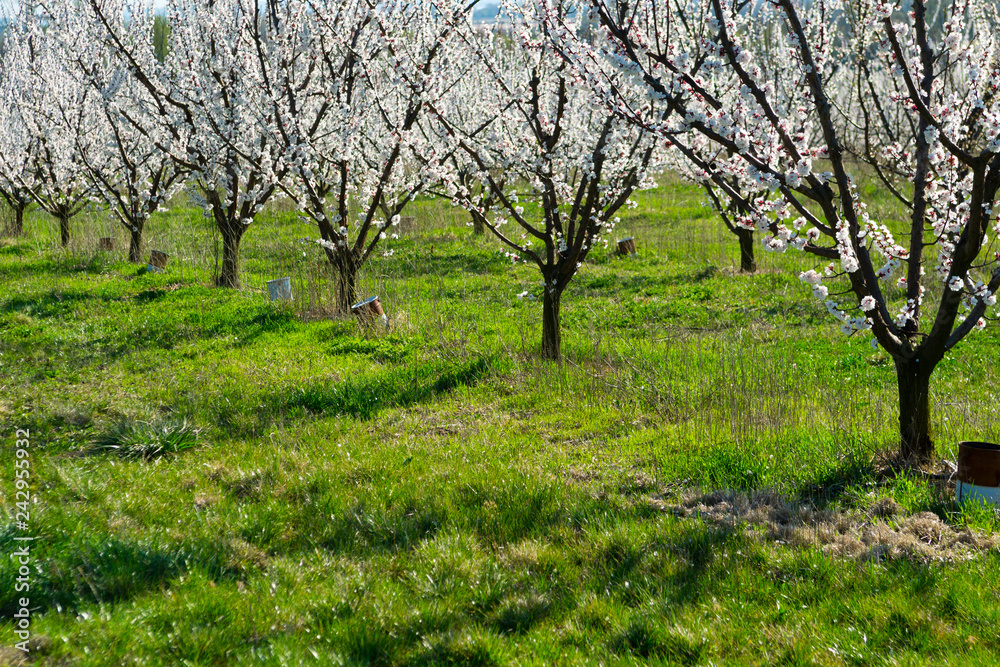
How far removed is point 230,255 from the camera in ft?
35.5

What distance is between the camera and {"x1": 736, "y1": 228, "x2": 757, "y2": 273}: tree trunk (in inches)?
456

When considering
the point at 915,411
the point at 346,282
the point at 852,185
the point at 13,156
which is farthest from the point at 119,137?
the point at 915,411

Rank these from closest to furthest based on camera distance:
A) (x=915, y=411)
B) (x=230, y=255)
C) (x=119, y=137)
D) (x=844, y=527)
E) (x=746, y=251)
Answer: (x=844, y=527) < (x=915, y=411) < (x=230, y=255) < (x=119, y=137) < (x=746, y=251)

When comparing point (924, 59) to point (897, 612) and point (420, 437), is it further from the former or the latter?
point (420, 437)

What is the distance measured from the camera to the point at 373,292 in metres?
9.68

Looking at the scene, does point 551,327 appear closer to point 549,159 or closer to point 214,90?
point 549,159

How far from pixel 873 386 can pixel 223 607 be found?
5.78 m

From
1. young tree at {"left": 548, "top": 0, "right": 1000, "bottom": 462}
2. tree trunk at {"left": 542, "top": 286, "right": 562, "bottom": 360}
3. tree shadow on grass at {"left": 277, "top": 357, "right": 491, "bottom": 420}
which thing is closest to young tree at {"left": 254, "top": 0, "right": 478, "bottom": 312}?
tree trunk at {"left": 542, "top": 286, "right": 562, "bottom": 360}

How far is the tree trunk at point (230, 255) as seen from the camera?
420 inches

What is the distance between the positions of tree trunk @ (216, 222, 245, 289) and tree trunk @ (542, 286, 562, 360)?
5852mm

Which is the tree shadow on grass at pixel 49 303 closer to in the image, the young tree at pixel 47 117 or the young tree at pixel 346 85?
the young tree at pixel 346 85

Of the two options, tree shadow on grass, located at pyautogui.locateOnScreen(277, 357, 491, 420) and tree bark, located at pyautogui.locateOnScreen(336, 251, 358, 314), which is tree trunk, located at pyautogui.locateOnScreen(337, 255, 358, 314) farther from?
tree shadow on grass, located at pyautogui.locateOnScreen(277, 357, 491, 420)

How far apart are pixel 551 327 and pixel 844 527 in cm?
380

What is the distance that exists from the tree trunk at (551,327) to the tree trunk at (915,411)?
3.34m
